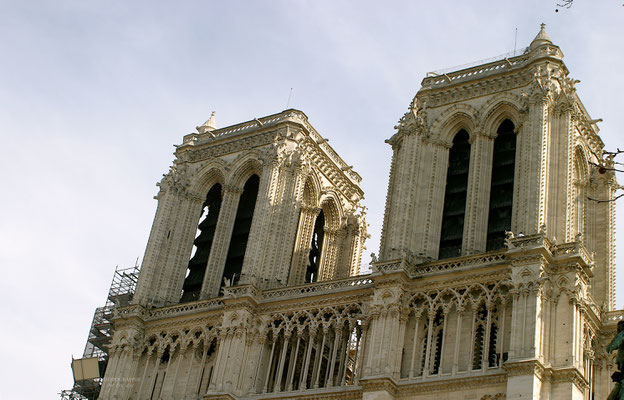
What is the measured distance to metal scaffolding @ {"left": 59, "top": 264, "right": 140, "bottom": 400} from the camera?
171 feet

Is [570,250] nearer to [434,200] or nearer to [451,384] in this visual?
[451,384]

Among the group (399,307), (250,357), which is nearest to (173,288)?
(250,357)

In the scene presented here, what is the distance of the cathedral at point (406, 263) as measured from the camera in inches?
1373

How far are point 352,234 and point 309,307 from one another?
953 centimetres

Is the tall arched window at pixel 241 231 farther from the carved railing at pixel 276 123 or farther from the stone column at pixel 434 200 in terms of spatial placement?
the stone column at pixel 434 200

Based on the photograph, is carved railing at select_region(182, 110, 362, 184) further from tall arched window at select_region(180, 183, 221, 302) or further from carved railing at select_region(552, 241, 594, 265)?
carved railing at select_region(552, 241, 594, 265)

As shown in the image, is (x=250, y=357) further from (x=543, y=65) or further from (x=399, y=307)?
(x=543, y=65)

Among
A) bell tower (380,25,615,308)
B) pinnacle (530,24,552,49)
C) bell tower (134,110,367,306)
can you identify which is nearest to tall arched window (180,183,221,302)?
bell tower (134,110,367,306)

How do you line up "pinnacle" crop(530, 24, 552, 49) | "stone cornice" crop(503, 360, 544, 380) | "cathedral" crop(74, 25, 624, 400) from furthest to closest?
"pinnacle" crop(530, 24, 552, 49) < "cathedral" crop(74, 25, 624, 400) < "stone cornice" crop(503, 360, 544, 380)

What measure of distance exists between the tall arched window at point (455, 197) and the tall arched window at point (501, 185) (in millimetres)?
1166

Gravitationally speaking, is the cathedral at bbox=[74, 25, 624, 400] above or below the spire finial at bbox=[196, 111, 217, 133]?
below

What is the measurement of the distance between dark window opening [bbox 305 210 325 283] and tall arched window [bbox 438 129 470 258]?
917 centimetres


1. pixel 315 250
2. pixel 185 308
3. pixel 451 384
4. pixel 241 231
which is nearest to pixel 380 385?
pixel 451 384

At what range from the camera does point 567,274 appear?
114 feet
